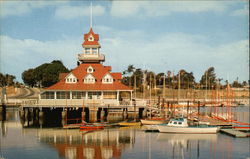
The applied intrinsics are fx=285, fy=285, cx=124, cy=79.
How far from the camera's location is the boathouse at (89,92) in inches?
2153

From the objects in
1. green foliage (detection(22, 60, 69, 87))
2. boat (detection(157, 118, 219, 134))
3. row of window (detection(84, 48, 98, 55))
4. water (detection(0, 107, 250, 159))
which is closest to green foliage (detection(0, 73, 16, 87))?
green foliage (detection(22, 60, 69, 87))

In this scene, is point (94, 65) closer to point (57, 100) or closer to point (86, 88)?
point (86, 88)

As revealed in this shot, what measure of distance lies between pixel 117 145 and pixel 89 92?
899 inches

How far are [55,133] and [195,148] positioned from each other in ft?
72.1

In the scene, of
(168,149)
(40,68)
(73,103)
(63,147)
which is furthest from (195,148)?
(40,68)

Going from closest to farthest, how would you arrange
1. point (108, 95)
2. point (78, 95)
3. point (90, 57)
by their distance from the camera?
point (78, 95), point (108, 95), point (90, 57)

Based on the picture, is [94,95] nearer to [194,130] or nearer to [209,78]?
[194,130]

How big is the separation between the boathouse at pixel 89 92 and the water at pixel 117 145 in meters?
8.10

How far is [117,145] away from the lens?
36844 millimetres

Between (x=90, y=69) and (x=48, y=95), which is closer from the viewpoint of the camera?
(x=48, y=95)

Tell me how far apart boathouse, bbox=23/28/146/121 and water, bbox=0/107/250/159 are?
8.10 m

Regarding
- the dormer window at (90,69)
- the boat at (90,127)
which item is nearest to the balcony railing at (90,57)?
the dormer window at (90,69)

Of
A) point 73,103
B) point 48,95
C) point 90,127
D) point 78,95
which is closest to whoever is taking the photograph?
point 90,127

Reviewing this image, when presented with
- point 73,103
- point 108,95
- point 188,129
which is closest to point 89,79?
point 108,95
